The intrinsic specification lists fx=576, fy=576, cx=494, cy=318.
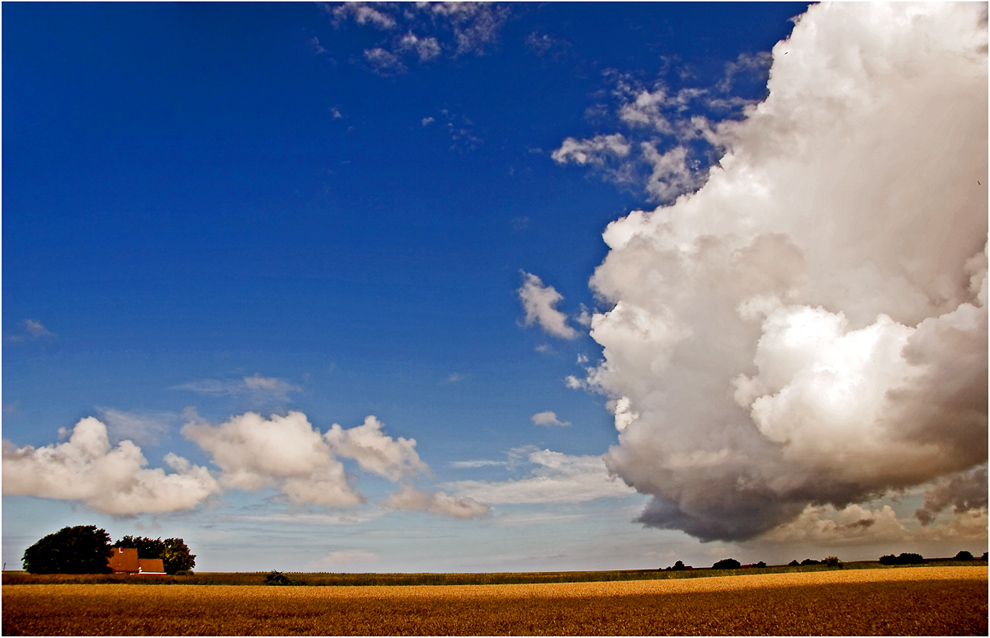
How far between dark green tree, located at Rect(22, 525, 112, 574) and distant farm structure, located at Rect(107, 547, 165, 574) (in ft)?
4.92

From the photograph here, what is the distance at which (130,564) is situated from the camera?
107m

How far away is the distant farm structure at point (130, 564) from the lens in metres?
106

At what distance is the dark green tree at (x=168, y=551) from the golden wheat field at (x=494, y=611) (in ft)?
228

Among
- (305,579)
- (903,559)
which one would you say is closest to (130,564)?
(305,579)

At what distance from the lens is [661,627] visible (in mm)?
36594

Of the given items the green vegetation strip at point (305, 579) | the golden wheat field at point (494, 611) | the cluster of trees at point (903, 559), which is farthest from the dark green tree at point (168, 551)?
the cluster of trees at point (903, 559)

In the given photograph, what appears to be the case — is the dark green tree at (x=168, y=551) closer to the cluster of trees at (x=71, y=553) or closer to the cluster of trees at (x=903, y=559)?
the cluster of trees at (x=71, y=553)

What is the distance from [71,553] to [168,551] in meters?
19.7

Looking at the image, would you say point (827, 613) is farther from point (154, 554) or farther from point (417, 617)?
point (154, 554)

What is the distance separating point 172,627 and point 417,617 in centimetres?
1549

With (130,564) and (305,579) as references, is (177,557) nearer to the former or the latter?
(130,564)

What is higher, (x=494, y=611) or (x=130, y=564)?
(x=494, y=611)

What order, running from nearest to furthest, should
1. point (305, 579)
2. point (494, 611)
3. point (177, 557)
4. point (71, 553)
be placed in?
point (494, 611), point (305, 579), point (71, 553), point (177, 557)

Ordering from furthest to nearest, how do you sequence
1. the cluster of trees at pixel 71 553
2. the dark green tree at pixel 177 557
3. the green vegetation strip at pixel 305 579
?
the dark green tree at pixel 177 557, the cluster of trees at pixel 71 553, the green vegetation strip at pixel 305 579
